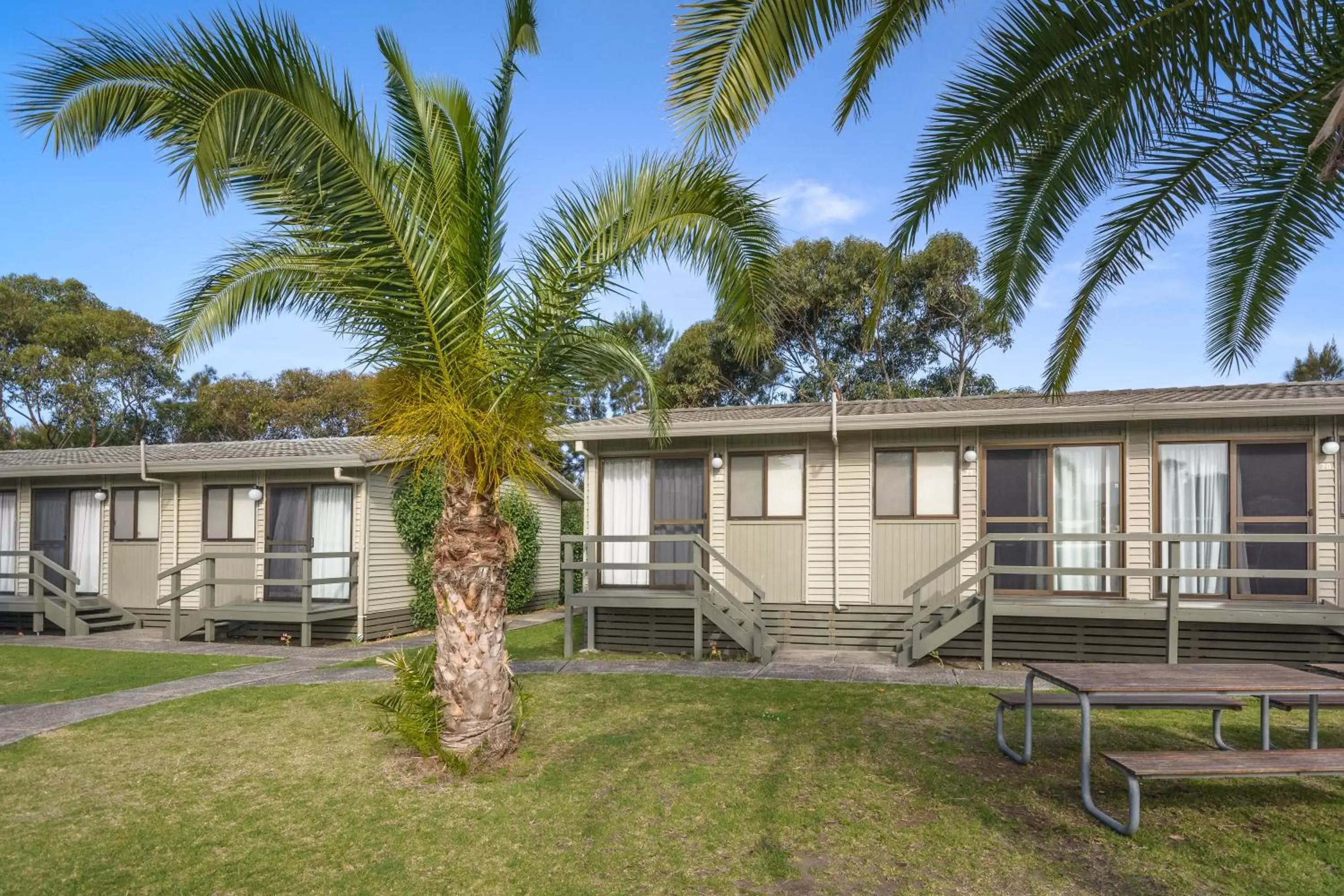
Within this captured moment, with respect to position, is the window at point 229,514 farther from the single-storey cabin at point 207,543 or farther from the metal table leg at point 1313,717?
the metal table leg at point 1313,717

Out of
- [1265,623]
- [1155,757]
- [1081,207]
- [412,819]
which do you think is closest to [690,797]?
[412,819]

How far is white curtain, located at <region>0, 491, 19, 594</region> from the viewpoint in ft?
51.1

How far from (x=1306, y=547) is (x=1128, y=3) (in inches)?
340

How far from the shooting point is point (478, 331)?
19.6 feet

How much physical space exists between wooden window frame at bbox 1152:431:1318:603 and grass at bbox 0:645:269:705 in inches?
459

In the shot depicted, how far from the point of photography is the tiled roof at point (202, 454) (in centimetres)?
1371

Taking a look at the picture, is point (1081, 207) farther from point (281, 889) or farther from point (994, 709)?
point (281, 889)

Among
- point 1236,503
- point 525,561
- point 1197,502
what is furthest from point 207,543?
point 1236,503

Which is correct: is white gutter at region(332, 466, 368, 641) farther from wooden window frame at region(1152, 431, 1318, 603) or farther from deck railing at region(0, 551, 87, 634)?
wooden window frame at region(1152, 431, 1318, 603)

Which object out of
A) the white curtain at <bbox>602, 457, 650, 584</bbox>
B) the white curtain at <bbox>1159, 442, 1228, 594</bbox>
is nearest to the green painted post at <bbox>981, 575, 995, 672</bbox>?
the white curtain at <bbox>1159, 442, 1228, 594</bbox>

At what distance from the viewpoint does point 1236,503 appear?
9820 mm

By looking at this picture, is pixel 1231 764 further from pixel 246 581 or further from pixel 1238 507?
pixel 246 581

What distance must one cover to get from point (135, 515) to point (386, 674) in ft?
27.5

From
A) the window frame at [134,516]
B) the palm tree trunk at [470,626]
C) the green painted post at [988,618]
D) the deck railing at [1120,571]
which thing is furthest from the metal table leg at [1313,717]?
the window frame at [134,516]
